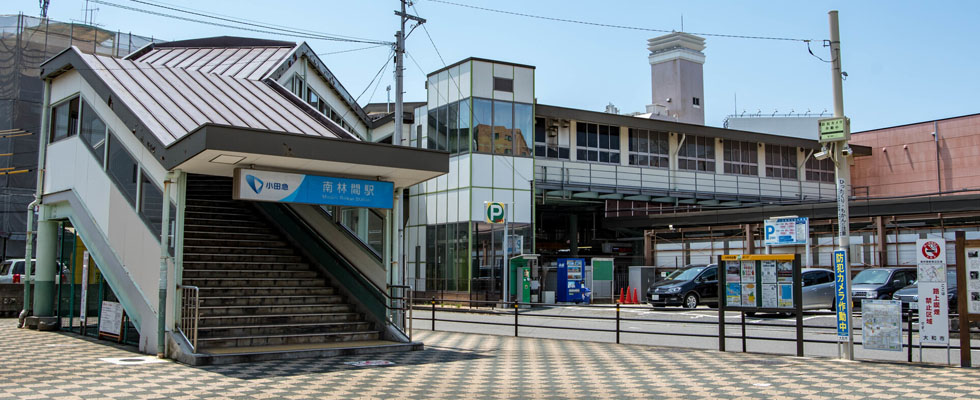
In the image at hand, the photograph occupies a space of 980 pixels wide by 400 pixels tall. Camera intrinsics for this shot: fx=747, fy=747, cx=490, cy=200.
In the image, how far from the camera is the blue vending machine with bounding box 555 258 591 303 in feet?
105

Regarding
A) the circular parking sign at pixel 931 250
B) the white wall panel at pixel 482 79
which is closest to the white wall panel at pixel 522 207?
the white wall panel at pixel 482 79

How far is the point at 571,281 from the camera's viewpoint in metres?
32.0

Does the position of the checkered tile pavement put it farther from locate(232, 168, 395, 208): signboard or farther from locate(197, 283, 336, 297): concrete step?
locate(232, 168, 395, 208): signboard

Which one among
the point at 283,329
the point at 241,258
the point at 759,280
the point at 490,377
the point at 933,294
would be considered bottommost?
the point at 490,377

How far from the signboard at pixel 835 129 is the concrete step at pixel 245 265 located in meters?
10.7

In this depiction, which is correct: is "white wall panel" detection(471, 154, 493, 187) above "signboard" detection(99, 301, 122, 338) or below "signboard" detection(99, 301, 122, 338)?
above

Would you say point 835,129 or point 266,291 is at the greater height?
point 835,129

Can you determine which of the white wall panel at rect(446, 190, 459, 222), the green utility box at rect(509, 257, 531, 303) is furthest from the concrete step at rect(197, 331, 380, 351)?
the white wall panel at rect(446, 190, 459, 222)

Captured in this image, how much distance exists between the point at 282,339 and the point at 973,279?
1143 cm

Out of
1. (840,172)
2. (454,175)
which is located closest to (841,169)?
(840,172)

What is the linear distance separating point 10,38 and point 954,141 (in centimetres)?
5277

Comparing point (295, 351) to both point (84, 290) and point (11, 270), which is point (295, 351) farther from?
point (11, 270)

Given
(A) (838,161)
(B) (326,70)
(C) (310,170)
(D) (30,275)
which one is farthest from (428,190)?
(A) (838,161)

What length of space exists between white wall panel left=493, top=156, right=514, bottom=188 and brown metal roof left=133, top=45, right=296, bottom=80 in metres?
10.6
